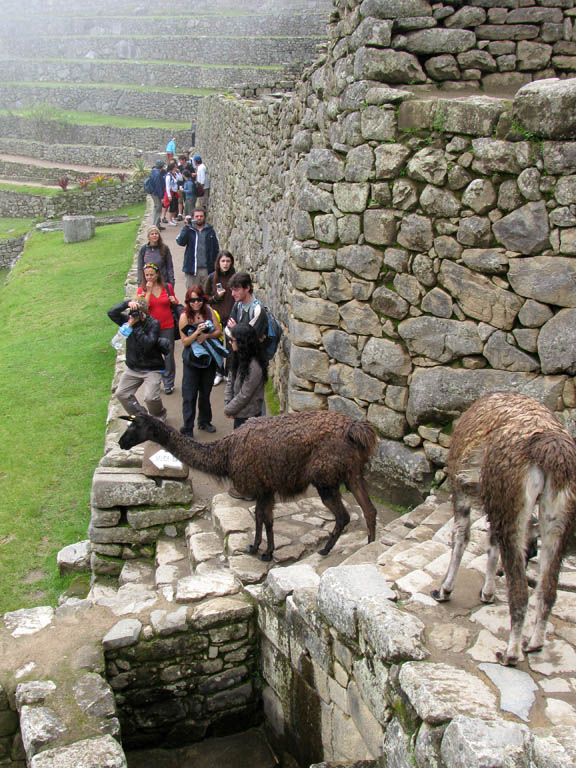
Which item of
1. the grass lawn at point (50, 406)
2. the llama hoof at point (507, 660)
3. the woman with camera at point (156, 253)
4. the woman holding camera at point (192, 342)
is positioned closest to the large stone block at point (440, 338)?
the woman holding camera at point (192, 342)

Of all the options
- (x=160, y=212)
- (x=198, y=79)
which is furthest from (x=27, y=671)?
(x=198, y=79)

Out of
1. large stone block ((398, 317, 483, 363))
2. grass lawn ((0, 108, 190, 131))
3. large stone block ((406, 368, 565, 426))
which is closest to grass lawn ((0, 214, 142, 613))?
large stone block ((406, 368, 565, 426))

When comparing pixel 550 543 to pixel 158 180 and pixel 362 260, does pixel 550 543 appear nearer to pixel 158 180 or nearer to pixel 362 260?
pixel 362 260

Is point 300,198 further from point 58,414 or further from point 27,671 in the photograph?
point 58,414

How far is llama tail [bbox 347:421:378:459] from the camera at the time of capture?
580cm

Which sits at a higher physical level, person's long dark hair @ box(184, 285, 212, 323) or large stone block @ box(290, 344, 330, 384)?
person's long dark hair @ box(184, 285, 212, 323)

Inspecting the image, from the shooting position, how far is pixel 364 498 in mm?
5934

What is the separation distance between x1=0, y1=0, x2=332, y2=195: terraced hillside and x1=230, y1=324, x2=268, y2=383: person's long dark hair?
29.2m

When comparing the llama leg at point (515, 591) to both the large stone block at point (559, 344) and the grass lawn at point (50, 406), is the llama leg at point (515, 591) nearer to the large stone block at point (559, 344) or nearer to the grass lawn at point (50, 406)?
the large stone block at point (559, 344)

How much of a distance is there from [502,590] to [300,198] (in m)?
4.01

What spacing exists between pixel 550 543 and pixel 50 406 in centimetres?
893

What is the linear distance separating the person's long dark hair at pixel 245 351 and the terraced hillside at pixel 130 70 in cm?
2922

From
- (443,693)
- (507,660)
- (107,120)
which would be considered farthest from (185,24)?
(443,693)

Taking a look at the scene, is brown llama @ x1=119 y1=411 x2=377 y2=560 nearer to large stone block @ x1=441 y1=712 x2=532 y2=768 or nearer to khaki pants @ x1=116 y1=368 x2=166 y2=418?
khaki pants @ x1=116 y1=368 x2=166 y2=418
